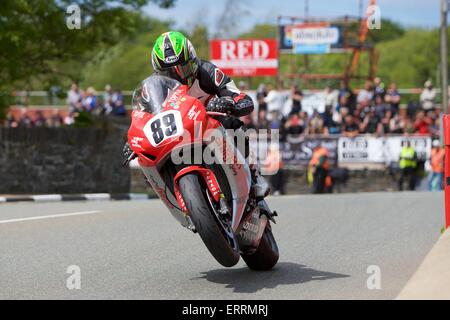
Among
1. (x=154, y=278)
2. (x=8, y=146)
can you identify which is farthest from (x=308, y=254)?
(x=8, y=146)

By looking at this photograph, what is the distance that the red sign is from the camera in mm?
37844

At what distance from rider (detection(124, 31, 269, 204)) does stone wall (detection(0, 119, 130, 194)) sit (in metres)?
15.4

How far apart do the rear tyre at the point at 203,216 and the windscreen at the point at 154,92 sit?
625 mm

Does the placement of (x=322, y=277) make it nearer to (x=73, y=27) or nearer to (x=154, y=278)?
(x=154, y=278)

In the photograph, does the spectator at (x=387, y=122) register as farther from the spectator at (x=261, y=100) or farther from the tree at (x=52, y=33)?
the tree at (x=52, y=33)

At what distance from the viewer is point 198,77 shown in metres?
7.74

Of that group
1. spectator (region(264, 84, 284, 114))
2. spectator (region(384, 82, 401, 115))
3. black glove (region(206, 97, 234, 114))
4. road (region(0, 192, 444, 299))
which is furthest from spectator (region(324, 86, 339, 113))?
black glove (region(206, 97, 234, 114))

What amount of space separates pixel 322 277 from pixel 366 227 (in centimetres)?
393

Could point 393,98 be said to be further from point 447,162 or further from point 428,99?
point 447,162

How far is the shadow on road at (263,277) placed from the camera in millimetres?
7426

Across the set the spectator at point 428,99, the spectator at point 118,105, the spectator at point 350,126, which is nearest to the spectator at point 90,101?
the spectator at point 118,105

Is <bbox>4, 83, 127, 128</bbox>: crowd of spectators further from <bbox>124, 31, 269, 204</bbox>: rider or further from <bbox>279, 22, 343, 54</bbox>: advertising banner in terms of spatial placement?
<bbox>124, 31, 269, 204</bbox>: rider

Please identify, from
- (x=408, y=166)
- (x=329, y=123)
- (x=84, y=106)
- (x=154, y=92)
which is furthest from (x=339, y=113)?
(x=154, y=92)
